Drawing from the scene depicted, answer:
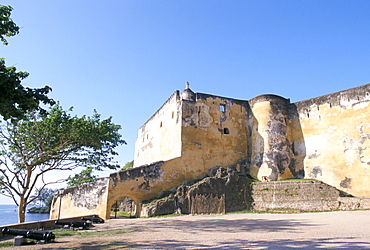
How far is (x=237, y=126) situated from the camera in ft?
80.6

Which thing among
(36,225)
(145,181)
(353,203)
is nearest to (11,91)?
(36,225)

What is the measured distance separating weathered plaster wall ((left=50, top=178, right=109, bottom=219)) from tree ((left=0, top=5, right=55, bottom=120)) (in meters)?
11.2

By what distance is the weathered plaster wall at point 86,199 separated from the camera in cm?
1884

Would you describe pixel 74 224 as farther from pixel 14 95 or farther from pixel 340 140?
pixel 340 140

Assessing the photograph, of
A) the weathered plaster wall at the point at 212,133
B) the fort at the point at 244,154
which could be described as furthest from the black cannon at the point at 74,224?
the weathered plaster wall at the point at 212,133

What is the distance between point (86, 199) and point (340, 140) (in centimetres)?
1892

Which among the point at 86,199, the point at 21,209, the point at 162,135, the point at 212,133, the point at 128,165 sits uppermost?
the point at 162,135

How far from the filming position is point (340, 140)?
2084 centimetres

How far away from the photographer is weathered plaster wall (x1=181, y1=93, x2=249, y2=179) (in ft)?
72.4

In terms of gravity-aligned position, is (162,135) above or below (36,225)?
above

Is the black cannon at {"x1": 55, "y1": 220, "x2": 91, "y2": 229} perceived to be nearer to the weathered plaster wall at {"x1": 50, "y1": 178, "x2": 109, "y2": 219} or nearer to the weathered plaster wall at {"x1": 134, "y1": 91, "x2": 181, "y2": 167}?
the weathered plaster wall at {"x1": 50, "y1": 178, "x2": 109, "y2": 219}

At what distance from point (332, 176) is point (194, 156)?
1022 centimetres

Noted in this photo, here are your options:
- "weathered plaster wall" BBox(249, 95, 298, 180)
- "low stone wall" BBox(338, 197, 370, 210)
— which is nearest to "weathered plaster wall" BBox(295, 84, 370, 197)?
"weathered plaster wall" BBox(249, 95, 298, 180)

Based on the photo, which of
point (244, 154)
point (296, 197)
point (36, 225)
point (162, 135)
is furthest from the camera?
point (162, 135)
